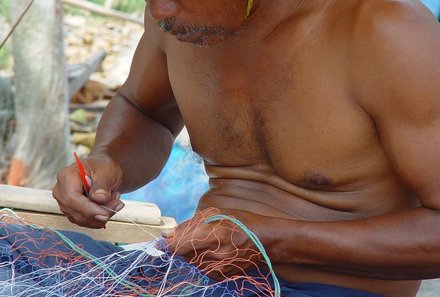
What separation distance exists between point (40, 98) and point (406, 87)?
13.9 ft

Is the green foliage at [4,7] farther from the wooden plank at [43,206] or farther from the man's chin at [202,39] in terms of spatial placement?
the man's chin at [202,39]

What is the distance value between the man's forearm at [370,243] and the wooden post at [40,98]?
3.95 metres

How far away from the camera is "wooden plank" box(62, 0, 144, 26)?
9.18 metres

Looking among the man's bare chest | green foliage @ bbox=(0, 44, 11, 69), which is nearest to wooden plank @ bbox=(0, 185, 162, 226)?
the man's bare chest

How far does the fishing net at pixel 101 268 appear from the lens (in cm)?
211

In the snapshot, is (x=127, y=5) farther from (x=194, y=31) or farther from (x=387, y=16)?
(x=387, y=16)

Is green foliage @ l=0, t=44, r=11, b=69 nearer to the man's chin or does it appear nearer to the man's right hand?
the man's right hand

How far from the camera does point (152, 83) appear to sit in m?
2.78

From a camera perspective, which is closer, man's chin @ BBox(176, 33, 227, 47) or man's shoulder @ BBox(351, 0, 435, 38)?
man's shoulder @ BBox(351, 0, 435, 38)

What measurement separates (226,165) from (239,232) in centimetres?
49

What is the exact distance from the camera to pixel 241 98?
7.70ft

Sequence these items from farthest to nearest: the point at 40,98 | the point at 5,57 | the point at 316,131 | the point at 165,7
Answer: the point at 5,57 → the point at 40,98 → the point at 316,131 → the point at 165,7

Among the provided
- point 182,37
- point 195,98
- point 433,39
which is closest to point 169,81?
point 195,98

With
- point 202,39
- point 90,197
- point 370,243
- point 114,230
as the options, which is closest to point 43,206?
point 114,230
